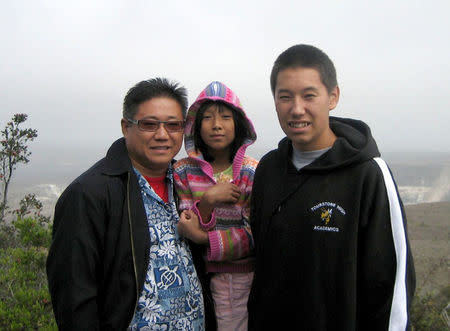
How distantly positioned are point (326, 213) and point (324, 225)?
0.22 ft

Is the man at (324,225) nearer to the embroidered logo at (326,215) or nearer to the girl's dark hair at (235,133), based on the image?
the embroidered logo at (326,215)

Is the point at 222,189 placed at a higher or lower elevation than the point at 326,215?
higher

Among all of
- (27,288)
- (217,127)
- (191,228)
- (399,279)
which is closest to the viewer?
(399,279)

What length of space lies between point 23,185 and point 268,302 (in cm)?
4146

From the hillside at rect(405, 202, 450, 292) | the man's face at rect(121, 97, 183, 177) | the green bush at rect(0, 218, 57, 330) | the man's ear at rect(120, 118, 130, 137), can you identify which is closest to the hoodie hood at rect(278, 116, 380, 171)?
the man's face at rect(121, 97, 183, 177)

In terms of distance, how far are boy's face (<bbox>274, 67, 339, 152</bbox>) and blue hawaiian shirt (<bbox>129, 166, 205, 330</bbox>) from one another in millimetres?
989

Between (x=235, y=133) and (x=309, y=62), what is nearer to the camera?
(x=309, y=62)

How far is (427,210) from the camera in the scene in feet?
93.2

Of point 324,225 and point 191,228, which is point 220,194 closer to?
point 191,228

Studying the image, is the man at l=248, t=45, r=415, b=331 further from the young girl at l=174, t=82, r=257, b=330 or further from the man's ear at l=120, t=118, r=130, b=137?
the man's ear at l=120, t=118, r=130, b=137

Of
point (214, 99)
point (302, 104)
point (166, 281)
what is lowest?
point (166, 281)

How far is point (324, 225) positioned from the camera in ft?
6.69

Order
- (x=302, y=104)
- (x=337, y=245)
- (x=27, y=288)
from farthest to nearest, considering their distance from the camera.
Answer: (x=27, y=288)
(x=302, y=104)
(x=337, y=245)

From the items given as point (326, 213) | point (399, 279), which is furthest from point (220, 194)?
point (399, 279)
